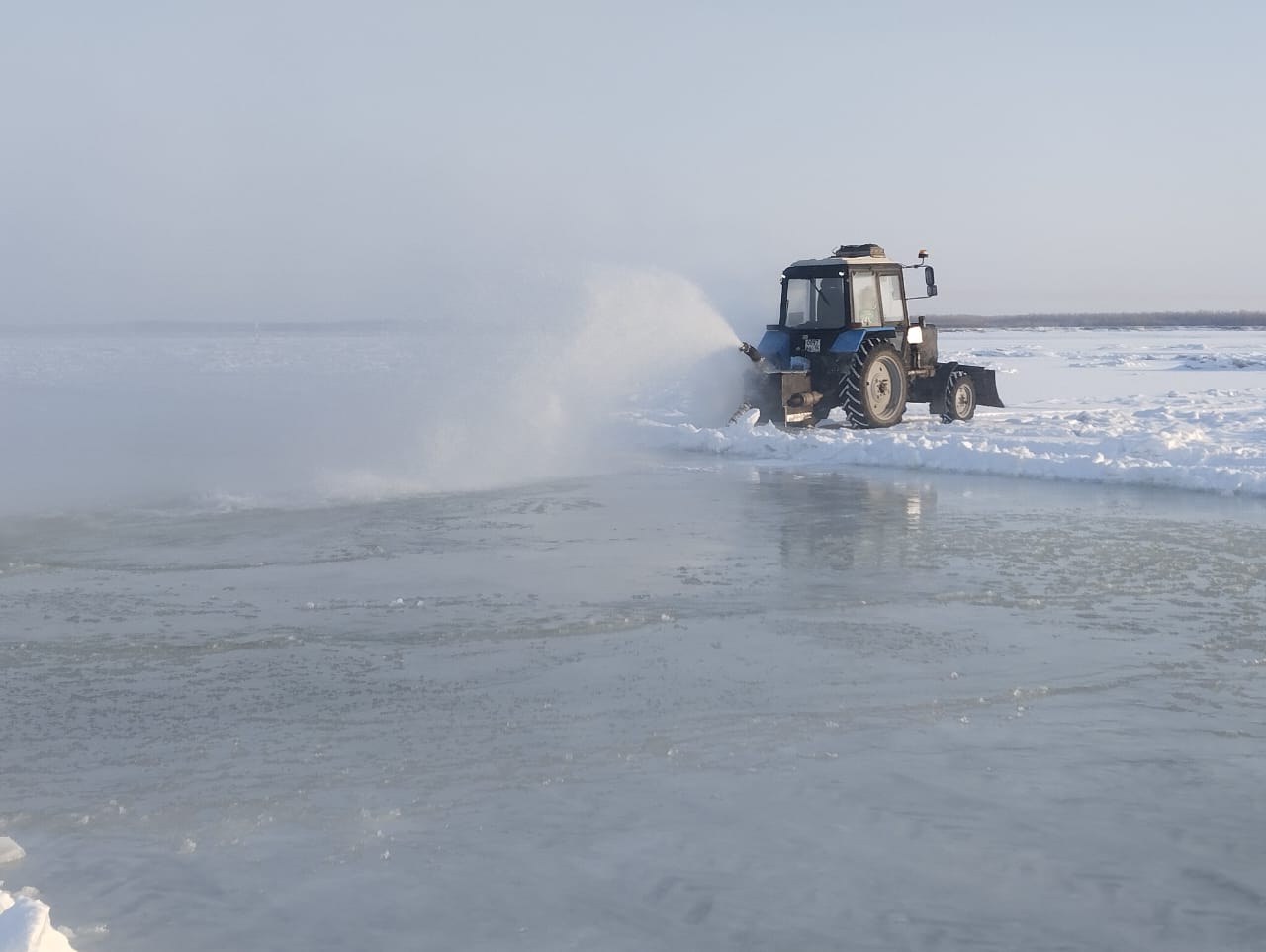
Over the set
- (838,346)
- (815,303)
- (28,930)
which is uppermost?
(815,303)

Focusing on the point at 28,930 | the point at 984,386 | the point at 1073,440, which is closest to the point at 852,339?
the point at 1073,440

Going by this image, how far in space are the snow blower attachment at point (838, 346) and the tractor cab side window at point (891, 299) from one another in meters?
0.01

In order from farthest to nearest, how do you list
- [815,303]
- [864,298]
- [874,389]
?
1. [815,303]
2. [864,298]
3. [874,389]

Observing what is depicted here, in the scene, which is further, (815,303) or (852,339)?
(815,303)

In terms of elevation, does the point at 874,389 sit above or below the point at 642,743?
above

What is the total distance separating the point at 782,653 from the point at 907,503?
5449 millimetres

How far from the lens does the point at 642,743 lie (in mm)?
4992

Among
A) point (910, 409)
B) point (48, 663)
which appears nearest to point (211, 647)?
point (48, 663)

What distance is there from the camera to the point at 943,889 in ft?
12.1

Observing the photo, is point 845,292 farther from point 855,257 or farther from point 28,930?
point 28,930

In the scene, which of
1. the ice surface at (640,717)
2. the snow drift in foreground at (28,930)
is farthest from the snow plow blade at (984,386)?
the snow drift in foreground at (28,930)

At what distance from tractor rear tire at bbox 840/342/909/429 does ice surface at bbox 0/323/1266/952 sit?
514 centimetres

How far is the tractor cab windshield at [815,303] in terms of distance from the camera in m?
17.8

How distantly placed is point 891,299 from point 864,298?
1.76 feet
